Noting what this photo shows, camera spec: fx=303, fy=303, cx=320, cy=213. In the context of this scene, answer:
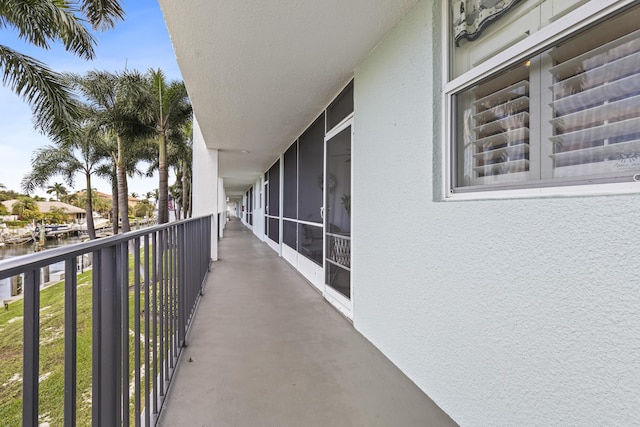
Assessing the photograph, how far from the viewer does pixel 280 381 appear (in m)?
2.16

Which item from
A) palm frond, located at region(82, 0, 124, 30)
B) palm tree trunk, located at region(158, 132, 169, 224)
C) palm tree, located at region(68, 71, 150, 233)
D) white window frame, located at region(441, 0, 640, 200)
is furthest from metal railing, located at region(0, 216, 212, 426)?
palm tree trunk, located at region(158, 132, 169, 224)

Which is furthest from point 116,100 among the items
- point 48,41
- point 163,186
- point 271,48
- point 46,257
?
point 46,257

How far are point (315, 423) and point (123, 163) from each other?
43.8ft

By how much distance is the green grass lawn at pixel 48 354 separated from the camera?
689 millimetres

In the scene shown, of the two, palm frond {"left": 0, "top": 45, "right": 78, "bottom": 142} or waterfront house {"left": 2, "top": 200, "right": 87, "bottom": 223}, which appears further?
waterfront house {"left": 2, "top": 200, "right": 87, "bottom": 223}

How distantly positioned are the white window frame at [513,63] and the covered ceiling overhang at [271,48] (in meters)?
0.73

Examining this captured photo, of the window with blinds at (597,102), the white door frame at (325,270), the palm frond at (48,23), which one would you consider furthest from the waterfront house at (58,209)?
the window with blinds at (597,102)

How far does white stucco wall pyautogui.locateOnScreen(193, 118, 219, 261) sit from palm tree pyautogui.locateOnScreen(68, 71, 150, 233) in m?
3.18

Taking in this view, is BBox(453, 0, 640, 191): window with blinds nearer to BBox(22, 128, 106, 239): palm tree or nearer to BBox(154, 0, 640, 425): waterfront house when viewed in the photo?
BBox(154, 0, 640, 425): waterfront house

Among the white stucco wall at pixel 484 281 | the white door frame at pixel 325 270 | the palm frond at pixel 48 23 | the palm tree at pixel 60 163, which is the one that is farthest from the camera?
the palm tree at pixel 60 163

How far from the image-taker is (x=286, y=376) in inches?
87.7

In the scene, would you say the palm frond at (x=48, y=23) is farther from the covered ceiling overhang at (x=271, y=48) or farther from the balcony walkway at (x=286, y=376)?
the balcony walkway at (x=286, y=376)

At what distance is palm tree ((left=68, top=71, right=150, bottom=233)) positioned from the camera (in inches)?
344

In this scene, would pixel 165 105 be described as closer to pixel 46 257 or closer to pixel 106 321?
pixel 106 321
